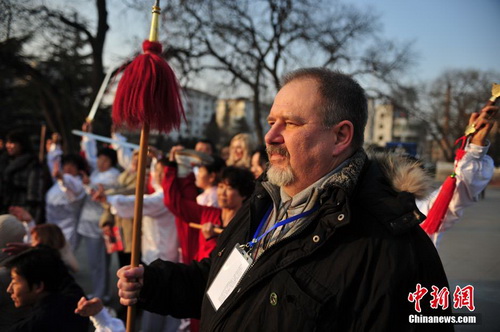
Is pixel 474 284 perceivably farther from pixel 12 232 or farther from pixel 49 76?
pixel 49 76

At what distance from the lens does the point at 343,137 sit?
5.59 ft

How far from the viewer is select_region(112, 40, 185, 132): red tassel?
2.28 m

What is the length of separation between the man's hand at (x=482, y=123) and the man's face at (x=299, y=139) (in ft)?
4.02

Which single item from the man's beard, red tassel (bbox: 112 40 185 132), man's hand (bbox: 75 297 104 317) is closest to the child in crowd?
man's hand (bbox: 75 297 104 317)

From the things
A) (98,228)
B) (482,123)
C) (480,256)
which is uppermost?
(482,123)

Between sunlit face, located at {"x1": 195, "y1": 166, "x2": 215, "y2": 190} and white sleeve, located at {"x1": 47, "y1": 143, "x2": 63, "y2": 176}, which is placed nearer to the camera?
sunlit face, located at {"x1": 195, "y1": 166, "x2": 215, "y2": 190}

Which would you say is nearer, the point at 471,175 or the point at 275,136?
the point at 275,136

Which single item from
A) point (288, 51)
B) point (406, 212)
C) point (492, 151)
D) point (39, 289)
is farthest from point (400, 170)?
point (288, 51)

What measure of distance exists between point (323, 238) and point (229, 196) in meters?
2.12

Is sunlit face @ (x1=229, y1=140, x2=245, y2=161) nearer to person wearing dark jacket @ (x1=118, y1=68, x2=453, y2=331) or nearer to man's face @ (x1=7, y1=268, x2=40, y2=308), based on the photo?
man's face @ (x1=7, y1=268, x2=40, y2=308)

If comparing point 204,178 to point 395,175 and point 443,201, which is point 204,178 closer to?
point 443,201

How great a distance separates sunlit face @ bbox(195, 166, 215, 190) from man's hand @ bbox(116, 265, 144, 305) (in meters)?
2.32

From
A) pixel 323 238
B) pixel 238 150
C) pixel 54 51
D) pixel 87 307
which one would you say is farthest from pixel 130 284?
pixel 54 51

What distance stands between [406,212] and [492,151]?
2.08 meters
